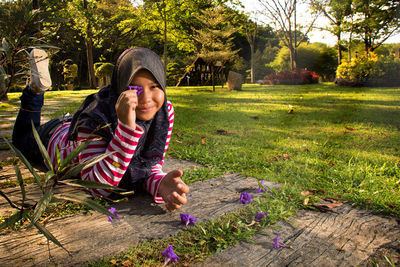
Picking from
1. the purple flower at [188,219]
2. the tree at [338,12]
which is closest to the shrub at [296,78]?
the tree at [338,12]

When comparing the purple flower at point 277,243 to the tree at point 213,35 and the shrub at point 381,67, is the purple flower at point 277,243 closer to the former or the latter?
the shrub at point 381,67

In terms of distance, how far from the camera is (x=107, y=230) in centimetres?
120

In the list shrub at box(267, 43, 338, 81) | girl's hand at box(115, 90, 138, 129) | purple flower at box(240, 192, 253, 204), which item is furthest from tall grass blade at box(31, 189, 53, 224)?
shrub at box(267, 43, 338, 81)

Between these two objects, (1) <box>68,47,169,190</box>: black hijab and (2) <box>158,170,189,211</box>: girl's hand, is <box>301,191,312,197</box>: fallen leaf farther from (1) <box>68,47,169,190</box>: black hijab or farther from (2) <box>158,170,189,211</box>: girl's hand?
(1) <box>68,47,169,190</box>: black hijab

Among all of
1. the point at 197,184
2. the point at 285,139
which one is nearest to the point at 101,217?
the point at 197,184

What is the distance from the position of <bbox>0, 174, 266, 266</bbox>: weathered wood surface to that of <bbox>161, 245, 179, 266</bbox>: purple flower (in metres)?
0.16

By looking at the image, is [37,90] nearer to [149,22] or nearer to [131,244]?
[131,244]

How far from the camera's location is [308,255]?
105cm

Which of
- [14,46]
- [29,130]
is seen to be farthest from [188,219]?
[29,130]

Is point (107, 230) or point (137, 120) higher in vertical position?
point (137, 120)

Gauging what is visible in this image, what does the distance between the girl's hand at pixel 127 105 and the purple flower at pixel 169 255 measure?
1.98 feet

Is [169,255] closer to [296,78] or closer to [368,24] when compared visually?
[368,24]

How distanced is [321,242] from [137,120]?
3.61ft

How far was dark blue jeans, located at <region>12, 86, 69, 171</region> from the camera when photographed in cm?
222
